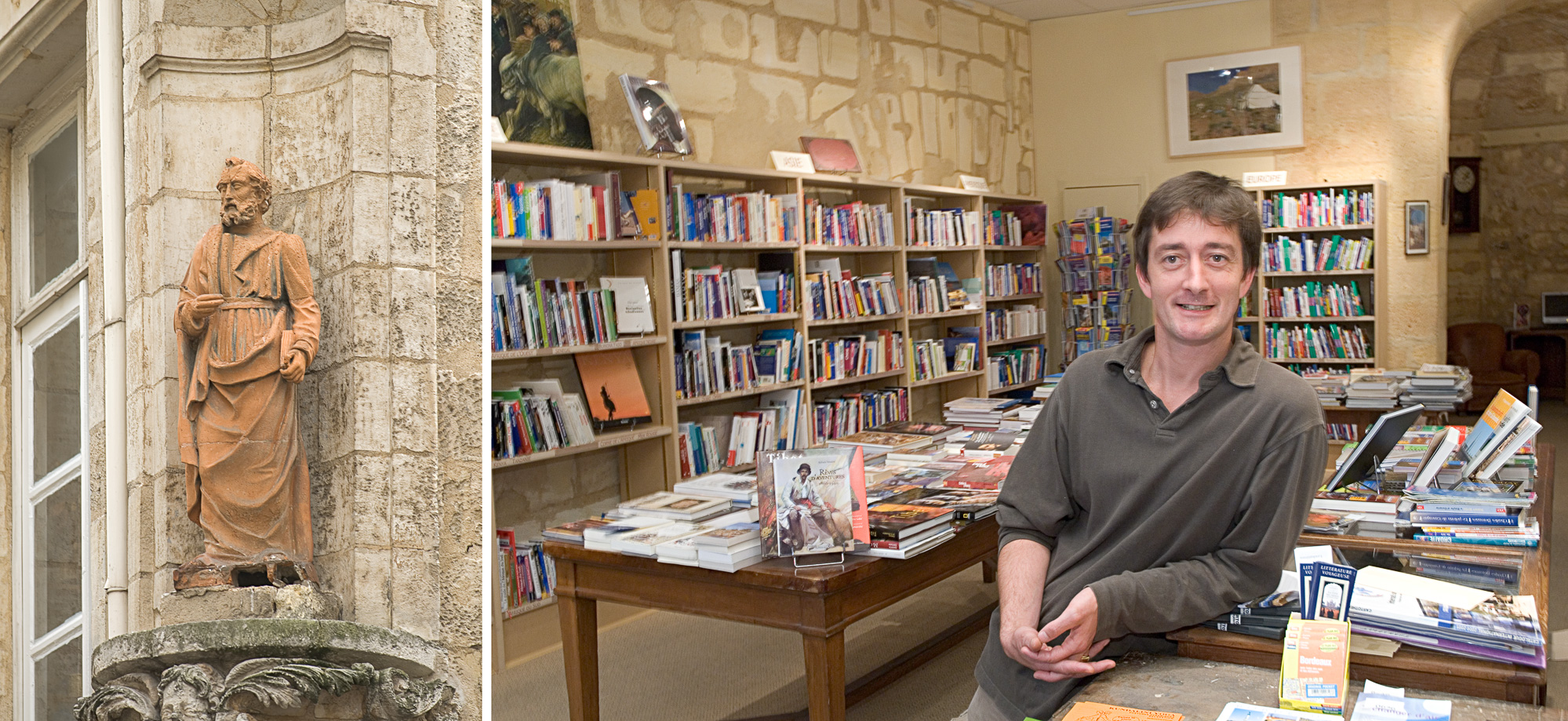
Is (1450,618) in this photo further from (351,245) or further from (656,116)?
(656,116)

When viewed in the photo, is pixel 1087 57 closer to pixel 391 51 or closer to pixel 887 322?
pixel 887 322

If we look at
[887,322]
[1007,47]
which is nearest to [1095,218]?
[1007,47]

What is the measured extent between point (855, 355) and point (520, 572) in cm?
246

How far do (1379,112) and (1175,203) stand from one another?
676 cm

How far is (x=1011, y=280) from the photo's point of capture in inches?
308

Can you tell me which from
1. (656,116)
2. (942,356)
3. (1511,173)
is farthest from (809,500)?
(1511,173)

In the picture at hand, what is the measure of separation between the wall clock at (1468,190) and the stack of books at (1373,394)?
24.8 ft

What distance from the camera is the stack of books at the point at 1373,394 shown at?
5094 mm

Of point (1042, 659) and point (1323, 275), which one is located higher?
point (1323, 275)

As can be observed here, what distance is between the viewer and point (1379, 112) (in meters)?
7.47

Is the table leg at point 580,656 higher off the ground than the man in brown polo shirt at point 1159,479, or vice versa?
the man in brown polo shirt at point 1159,479

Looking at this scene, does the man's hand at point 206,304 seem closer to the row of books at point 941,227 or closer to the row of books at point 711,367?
the row of books at point 711,367

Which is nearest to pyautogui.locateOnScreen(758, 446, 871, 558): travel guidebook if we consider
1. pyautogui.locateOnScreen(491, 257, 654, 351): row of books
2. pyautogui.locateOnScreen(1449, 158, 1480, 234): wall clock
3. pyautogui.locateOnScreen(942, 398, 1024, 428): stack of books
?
pyautogui.locateOnScreen(942, 398, 1024, 428): stack of books

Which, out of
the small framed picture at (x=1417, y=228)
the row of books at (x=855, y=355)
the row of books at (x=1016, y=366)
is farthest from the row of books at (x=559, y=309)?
the small framed picture at (x=1417, y=228)
